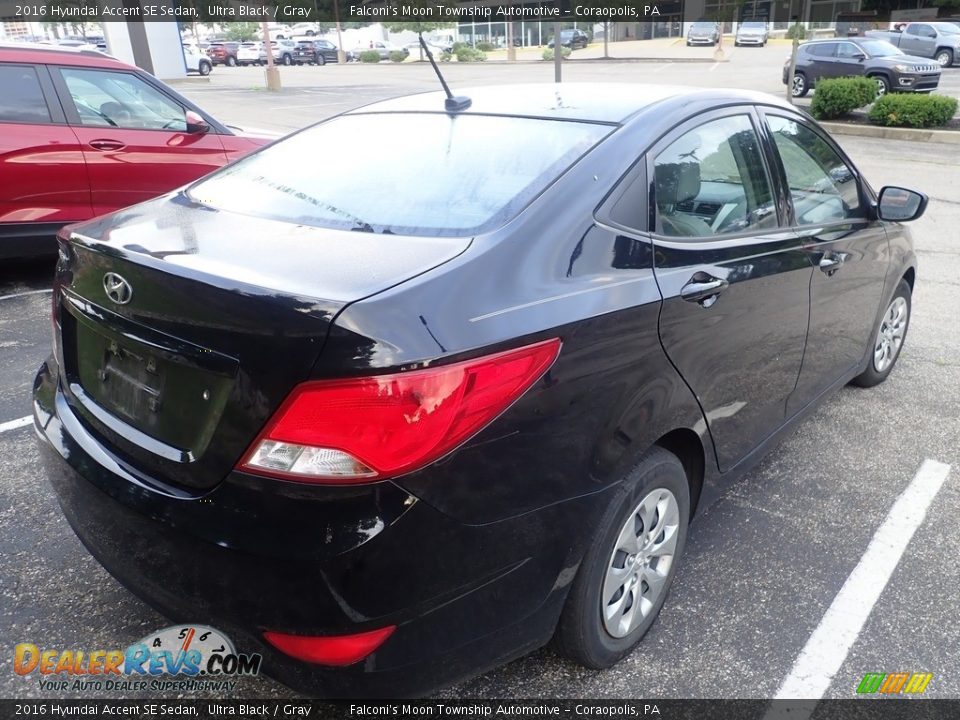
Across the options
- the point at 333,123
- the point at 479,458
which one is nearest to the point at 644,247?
the point at 479,458

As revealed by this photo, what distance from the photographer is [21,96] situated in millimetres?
5496

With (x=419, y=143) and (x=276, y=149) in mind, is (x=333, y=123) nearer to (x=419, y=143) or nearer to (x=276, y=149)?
(x=276, y=149)

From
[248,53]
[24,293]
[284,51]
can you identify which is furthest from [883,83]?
[248,53]

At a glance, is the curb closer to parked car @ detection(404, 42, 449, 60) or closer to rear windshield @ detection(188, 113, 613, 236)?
rear windshield @ detection(188, 113, 613, 236)

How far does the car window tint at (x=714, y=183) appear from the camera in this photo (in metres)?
2.41

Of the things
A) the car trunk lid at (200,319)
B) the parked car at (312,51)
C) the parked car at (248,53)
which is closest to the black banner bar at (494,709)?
the car trunk lid at (200,319)

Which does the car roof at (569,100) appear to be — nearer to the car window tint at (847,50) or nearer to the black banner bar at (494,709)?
the black banner bar at (494,709)

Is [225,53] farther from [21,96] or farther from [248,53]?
[21,96]

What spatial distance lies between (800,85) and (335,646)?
22.7 meters

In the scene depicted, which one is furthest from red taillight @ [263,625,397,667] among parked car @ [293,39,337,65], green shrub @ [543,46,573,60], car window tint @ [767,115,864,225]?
green shrub @ [543,46,573,60]

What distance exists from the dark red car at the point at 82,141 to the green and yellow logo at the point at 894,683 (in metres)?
5.62

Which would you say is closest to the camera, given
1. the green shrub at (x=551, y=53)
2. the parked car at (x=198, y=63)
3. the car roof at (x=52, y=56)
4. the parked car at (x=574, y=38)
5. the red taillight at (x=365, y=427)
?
the red taillight at (x=365, y=427)

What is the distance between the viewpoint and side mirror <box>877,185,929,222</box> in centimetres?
354

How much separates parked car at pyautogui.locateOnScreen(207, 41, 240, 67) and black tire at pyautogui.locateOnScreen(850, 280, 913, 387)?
168ft
